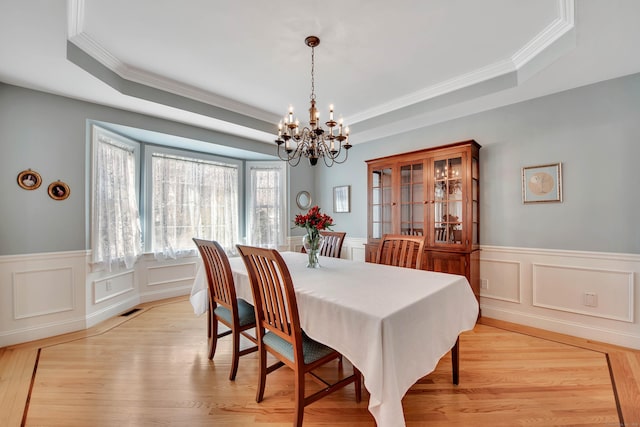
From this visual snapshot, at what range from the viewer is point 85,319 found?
2834mm

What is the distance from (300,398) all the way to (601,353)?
2.64 m

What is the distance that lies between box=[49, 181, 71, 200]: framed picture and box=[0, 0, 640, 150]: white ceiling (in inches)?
34.9

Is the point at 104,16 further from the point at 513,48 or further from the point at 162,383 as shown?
the point at 513,48

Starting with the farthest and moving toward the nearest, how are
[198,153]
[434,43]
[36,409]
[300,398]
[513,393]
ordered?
[198,153], [434,43], [513,393], [36,409], [300,398]

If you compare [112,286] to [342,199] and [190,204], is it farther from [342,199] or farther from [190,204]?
[342,199]

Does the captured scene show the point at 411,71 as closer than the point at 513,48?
No

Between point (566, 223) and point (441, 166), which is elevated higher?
point (441, 166)

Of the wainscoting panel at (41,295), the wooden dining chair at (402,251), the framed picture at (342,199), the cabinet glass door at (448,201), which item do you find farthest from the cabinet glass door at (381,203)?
the wainscoting panel at (41,295)

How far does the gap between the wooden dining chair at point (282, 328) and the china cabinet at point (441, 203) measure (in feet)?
6.14

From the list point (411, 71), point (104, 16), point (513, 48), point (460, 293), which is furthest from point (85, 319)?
point (513, 48)

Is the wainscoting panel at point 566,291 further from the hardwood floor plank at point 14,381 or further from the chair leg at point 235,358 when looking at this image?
the hardwood floor plank at point 14,381

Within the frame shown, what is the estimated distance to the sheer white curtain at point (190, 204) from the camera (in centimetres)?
382

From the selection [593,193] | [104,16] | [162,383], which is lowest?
[162,383]

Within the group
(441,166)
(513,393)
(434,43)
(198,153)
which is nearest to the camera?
(513,393)
